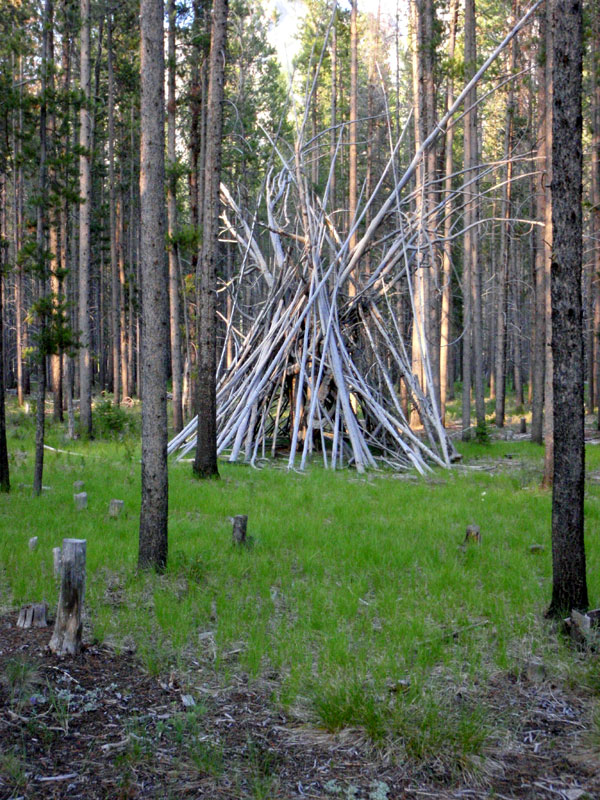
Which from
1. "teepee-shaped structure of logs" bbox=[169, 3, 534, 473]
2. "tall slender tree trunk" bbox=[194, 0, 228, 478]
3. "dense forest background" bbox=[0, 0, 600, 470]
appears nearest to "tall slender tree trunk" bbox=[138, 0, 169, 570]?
"dense forest background" bbox=[0, 0, 600, 470]

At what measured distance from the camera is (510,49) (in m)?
19.8

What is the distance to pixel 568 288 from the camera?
455 centimetres

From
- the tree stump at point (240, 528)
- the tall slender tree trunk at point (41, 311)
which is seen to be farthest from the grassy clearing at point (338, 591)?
the tall slender tree trunk at point (41, 311)

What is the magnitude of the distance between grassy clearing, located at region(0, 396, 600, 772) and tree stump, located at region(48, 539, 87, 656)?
338 mm

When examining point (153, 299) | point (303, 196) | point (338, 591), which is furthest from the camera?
point (303, 196)

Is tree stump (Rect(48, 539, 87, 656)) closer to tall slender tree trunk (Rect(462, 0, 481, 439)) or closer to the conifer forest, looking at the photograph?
the conifer forest

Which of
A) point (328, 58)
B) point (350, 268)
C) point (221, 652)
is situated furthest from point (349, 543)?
point (328, 58)

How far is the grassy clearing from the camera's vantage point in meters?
3.81

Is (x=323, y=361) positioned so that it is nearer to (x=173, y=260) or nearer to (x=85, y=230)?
(x=173, y=260)

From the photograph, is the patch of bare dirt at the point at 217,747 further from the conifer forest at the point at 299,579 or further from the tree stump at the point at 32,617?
the tree stump at the point at 32,617

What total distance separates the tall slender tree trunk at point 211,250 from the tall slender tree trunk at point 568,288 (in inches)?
243

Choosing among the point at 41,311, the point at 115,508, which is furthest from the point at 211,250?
the point at 115,508

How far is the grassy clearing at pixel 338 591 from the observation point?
3.81 meters

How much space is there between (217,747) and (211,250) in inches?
310
